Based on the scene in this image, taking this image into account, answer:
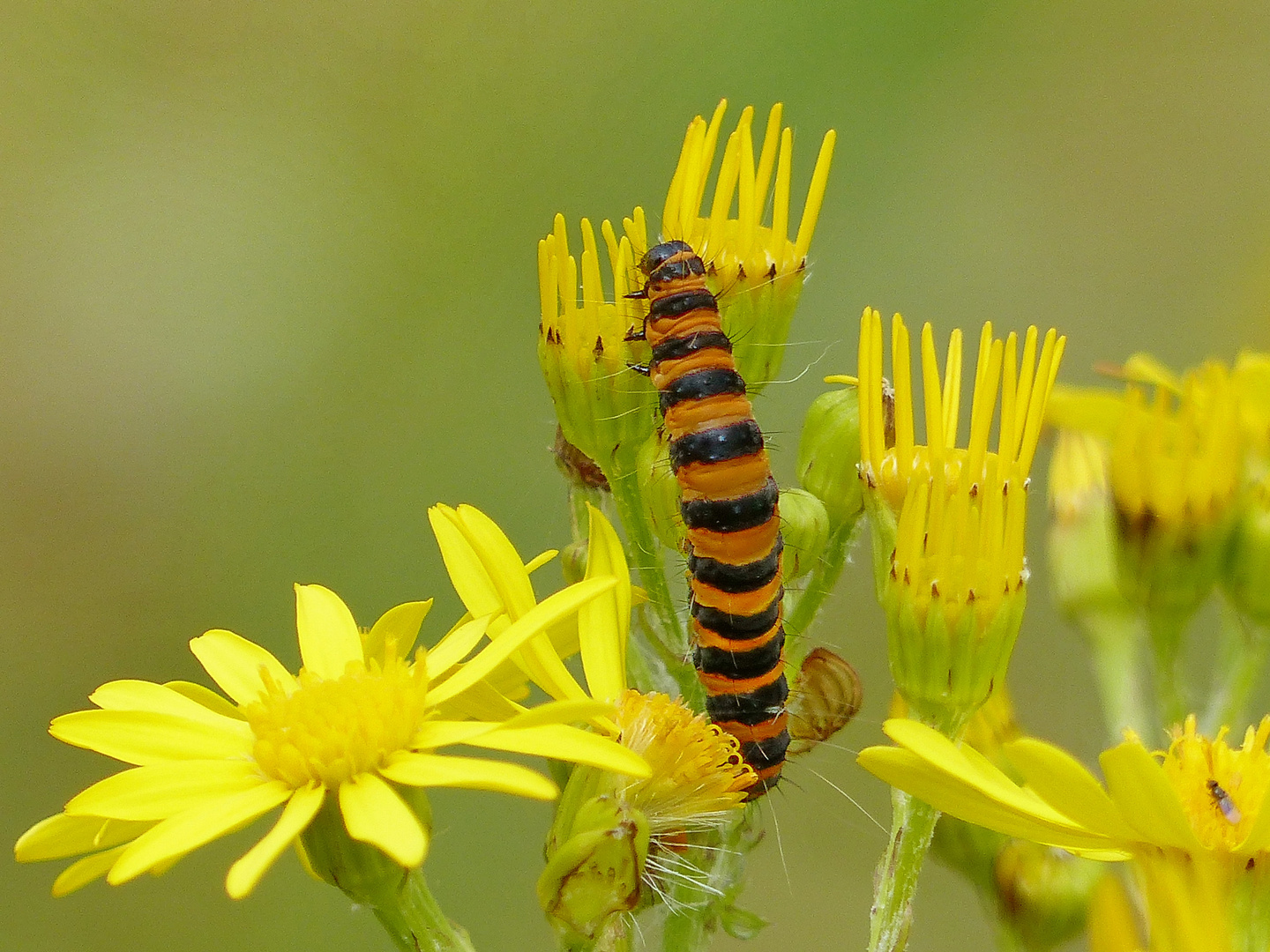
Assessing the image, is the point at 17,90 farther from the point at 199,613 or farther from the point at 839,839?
the point at 839,839

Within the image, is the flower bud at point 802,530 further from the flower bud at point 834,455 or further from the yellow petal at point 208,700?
the yellow petal at point 208,700

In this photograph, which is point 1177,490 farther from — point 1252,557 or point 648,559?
point 648,559

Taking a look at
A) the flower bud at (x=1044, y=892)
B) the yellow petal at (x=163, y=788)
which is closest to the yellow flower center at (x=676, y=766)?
the yellow petal at (x=163, y=788)

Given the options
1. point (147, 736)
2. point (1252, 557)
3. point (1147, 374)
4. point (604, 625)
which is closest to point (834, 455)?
point (604, 625)

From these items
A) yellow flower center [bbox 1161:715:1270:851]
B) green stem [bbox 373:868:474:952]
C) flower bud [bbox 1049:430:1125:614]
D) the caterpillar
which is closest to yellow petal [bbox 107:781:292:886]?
green stem [bbox 373:868:474:952]

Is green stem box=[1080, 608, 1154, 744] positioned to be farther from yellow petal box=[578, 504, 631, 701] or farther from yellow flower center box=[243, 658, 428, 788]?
yellow flower center box=[243, 658, 428, 788]

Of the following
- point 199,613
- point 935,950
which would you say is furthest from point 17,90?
point 935,950
